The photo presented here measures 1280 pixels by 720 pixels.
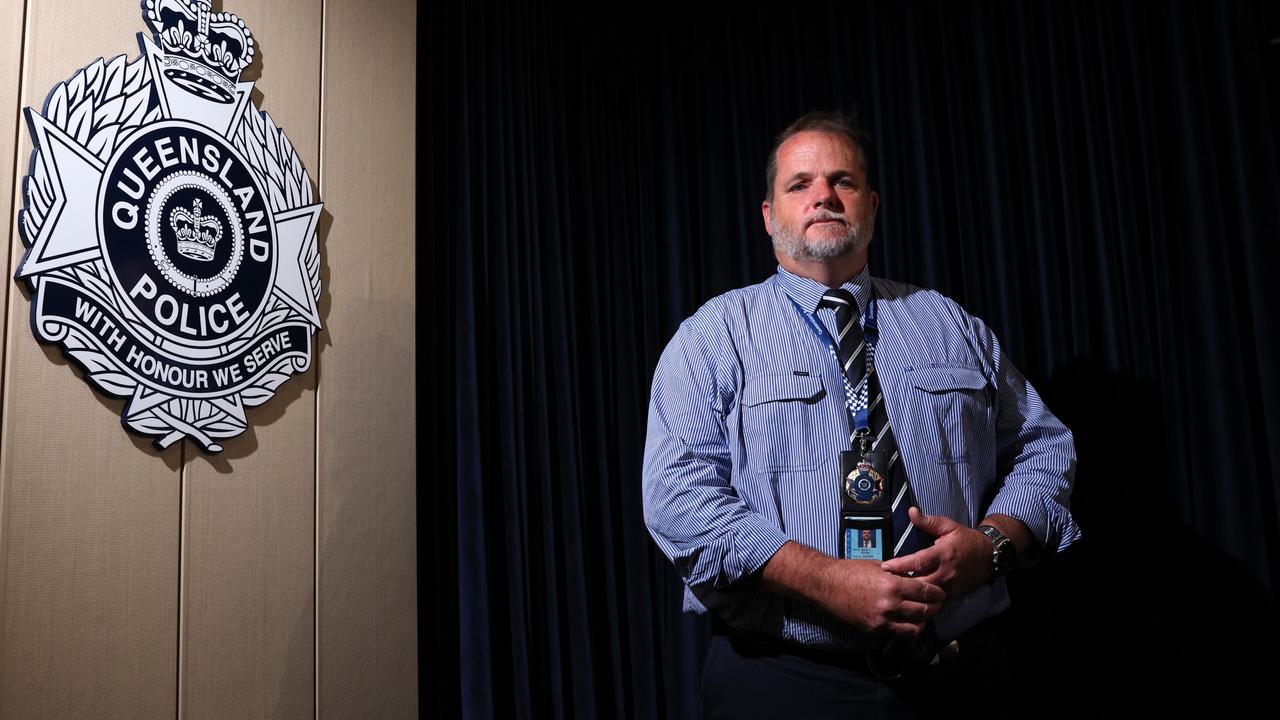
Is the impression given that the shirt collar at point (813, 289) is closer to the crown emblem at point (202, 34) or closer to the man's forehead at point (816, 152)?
the man's forehead at point (816, 152)

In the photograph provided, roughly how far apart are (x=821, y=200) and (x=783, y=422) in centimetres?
51

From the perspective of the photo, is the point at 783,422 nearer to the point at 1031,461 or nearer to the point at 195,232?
the point at 1031,461

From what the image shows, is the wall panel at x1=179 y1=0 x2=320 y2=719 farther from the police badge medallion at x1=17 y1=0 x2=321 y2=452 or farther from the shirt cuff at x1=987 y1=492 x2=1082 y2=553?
the shirt cuff at x1=987 y1=492 x2=1082 y2=553

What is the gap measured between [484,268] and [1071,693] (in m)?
1.90

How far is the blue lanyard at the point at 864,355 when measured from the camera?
156 centimetres

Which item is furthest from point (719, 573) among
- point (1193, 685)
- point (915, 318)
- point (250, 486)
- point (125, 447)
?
point (1193, 685)

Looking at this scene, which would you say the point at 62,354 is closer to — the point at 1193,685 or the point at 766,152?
the point at 766,152

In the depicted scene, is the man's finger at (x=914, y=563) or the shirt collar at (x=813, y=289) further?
the shirt collar at (x=813, y=289)

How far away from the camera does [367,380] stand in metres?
1.90

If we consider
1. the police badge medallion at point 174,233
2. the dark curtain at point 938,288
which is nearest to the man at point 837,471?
the dark curtain at point 938,288

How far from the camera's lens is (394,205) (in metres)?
2.03

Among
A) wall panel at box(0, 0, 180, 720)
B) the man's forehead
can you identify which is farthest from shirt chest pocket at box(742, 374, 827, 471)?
wall panel at box(0, 0, 180, 720)

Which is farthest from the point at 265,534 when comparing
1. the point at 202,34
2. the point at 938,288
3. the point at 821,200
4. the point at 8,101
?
the point at 938,288

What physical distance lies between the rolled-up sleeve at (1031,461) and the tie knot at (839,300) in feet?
1.08
